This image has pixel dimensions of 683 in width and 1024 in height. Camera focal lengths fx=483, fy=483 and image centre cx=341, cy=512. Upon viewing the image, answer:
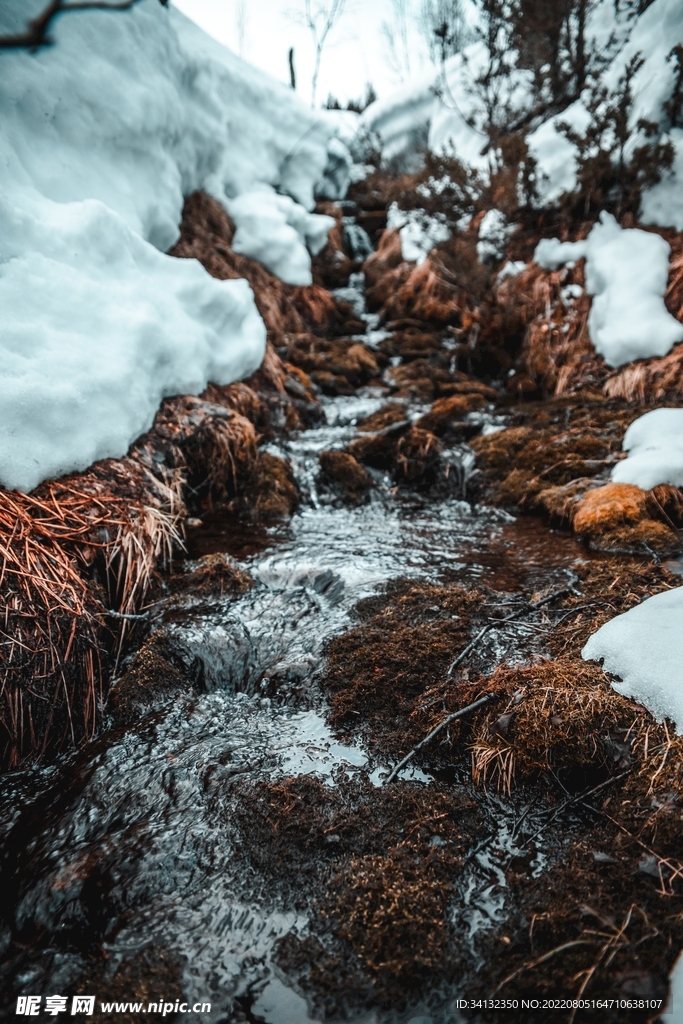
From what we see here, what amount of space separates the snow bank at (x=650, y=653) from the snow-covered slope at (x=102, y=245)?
3.04 metres

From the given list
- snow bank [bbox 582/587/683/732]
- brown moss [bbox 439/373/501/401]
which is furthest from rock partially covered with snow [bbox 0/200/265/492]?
brown moss [bbox 439/373/501/401]

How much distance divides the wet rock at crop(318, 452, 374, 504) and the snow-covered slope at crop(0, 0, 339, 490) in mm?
1564

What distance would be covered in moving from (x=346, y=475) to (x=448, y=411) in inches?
84.3

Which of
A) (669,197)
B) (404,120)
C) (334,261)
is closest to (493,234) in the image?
(669,197)

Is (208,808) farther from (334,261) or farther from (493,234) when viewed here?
(334,261)

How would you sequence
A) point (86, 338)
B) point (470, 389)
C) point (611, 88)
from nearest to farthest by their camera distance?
point (86, 338)
point (611, 88)
point (470, 389)

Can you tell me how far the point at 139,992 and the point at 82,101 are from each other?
21.1 ft

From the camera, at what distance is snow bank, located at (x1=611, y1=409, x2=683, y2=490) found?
3.72 m

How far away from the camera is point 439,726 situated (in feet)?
6.09

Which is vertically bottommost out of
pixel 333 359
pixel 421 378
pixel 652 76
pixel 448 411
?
pixel 448 411

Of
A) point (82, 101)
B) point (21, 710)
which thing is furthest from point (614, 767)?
point (82, 101)

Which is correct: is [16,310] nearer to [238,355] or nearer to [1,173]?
[1,173]

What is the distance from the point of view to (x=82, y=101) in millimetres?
4594

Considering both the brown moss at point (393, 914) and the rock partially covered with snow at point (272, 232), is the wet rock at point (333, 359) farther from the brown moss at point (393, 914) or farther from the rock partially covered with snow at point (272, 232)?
the brown moss at point (393, 914)
